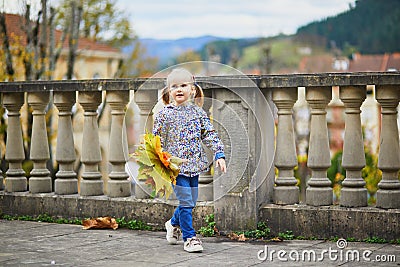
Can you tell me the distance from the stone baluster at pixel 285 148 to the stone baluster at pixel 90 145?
1.97 meters

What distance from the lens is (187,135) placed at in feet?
22.7

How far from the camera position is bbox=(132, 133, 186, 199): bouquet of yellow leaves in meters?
6.75

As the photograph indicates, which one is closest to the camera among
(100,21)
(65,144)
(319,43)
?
(65,144)

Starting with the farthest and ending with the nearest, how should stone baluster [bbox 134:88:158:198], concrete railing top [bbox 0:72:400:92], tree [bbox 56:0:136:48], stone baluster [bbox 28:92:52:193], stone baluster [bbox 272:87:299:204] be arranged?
1. tree [bbox 56:0:136:48]
2. stone baluster [bbox 28:92:52:193]
3. stone baluster [bbox 134:88:158:198]
4. stone baluster [bbox 272:87:299:204]
5. concrete railing top [bbox 0:72:400:92]

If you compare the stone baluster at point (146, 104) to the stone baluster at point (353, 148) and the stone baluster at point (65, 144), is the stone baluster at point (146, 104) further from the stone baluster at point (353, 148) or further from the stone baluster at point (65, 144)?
the stone baluster at point (353, 148)

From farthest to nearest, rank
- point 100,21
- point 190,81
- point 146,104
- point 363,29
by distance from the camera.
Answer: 1. point 363,29
2. point 100,21
3. point 146,104
4. point 190,81

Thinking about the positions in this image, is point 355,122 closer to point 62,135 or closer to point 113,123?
point 113,123

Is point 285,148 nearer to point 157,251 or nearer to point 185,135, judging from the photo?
point 185,135

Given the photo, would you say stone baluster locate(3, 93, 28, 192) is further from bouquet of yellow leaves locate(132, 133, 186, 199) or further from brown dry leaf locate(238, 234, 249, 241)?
brown dry leaf locate(238, 234, 249, 241)

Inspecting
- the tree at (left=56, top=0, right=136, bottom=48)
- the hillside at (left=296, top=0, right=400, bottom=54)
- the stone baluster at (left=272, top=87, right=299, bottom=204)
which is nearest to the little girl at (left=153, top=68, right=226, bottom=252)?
Result: the stone baluster at (left=272, top=87, right=299, bottom=204)

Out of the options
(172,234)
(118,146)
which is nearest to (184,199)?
(172,234)

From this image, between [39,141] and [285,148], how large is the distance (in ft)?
9.17

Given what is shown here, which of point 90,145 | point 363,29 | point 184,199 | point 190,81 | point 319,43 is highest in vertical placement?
point 363,29

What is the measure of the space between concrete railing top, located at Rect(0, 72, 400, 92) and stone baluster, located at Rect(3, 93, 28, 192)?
68cm
